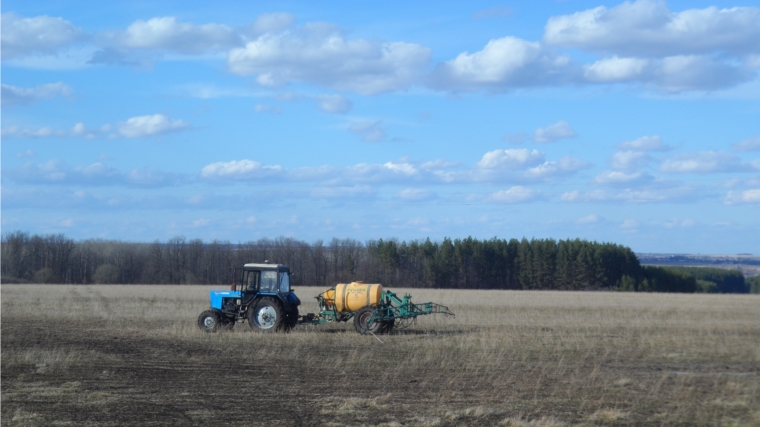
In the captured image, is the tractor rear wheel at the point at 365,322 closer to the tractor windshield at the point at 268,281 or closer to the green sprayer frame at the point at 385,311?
the green sprayer frame at the point at 385,311

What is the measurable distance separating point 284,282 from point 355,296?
231 cm

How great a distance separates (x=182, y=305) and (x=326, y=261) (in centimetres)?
4767

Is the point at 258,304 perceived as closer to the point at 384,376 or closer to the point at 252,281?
the point at 252,281

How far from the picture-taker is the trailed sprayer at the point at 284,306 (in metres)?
21.4

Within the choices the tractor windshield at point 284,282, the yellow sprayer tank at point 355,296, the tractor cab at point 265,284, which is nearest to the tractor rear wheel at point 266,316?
the tractor cab at point 265,284

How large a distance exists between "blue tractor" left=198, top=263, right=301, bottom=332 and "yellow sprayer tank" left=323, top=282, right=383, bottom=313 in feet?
4.52

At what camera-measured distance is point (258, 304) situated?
2166cm

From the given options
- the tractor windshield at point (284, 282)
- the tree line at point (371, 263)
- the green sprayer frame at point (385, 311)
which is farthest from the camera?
the tree line at point (371, 263)

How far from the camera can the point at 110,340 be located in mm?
19250

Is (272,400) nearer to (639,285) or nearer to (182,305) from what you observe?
(182,305)

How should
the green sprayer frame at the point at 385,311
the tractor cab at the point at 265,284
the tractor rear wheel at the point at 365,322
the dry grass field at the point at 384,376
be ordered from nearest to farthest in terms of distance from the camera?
1. the dry grass field at the point at 384,376
2. the tractor rear wheel at the point at 365,322
3. the green sprayer frame at the point at 385,311
4. the tractor cab at the point at 265,284

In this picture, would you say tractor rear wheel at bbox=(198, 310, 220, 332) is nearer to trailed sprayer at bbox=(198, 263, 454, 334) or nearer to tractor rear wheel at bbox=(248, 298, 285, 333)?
trailed sprayer at bbox=(198, 263, 454, 334)

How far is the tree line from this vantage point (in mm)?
78312

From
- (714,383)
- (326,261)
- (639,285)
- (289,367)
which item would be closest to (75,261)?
(326,261)
